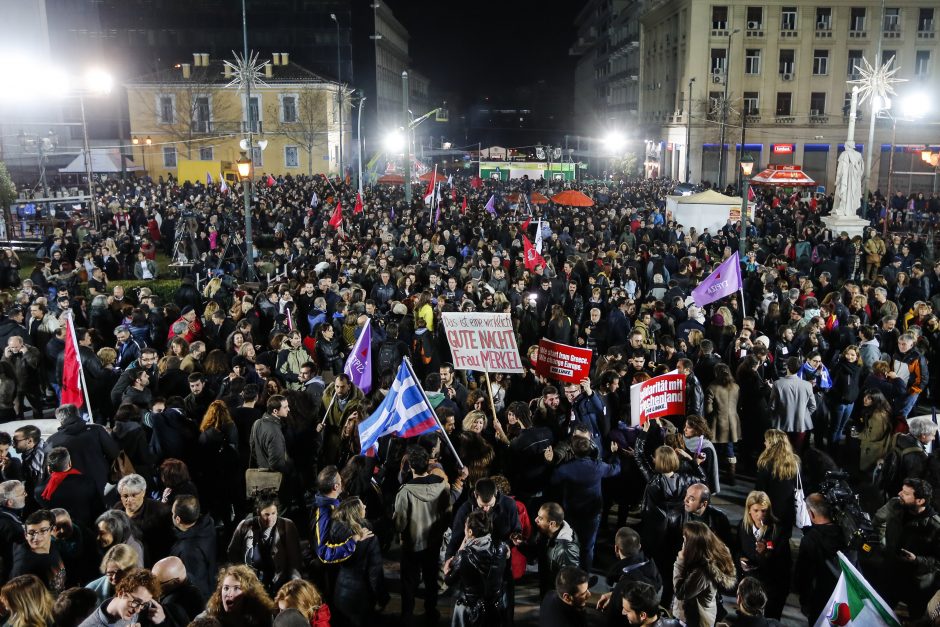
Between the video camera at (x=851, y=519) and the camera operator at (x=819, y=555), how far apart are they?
0.12 feet

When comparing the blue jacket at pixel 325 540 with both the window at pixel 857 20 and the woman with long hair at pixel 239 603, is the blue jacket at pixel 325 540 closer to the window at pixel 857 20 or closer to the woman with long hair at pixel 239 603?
the woman with long hair at pixel 239 603

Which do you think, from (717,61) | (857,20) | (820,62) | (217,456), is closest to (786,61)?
(820,62)

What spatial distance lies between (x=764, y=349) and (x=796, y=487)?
321 cm

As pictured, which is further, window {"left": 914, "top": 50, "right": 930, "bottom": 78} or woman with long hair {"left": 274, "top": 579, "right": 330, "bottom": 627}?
window {"left": 914, "top": 50, "right": 930, "bottom": 78}

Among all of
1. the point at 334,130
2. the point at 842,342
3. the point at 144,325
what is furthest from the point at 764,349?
the point at 334,130

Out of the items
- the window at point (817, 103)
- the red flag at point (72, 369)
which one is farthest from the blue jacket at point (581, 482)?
the window at point (817, 103)

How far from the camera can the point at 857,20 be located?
51875mm

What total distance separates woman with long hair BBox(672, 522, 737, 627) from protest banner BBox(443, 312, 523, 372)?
3616mm

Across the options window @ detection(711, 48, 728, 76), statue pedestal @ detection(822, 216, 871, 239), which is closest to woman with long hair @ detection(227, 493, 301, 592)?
statue pedestal @ detection(822, 216, 871, 239)

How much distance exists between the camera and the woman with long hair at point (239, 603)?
4.82 m

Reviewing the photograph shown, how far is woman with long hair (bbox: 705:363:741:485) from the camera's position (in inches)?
356

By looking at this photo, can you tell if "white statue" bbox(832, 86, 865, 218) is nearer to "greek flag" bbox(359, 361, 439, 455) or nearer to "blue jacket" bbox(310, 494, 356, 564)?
"greek flag" bbox(359, 361, 439, 455)

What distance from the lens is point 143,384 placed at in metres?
8.50

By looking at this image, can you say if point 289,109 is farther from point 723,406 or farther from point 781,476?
point 781,476
